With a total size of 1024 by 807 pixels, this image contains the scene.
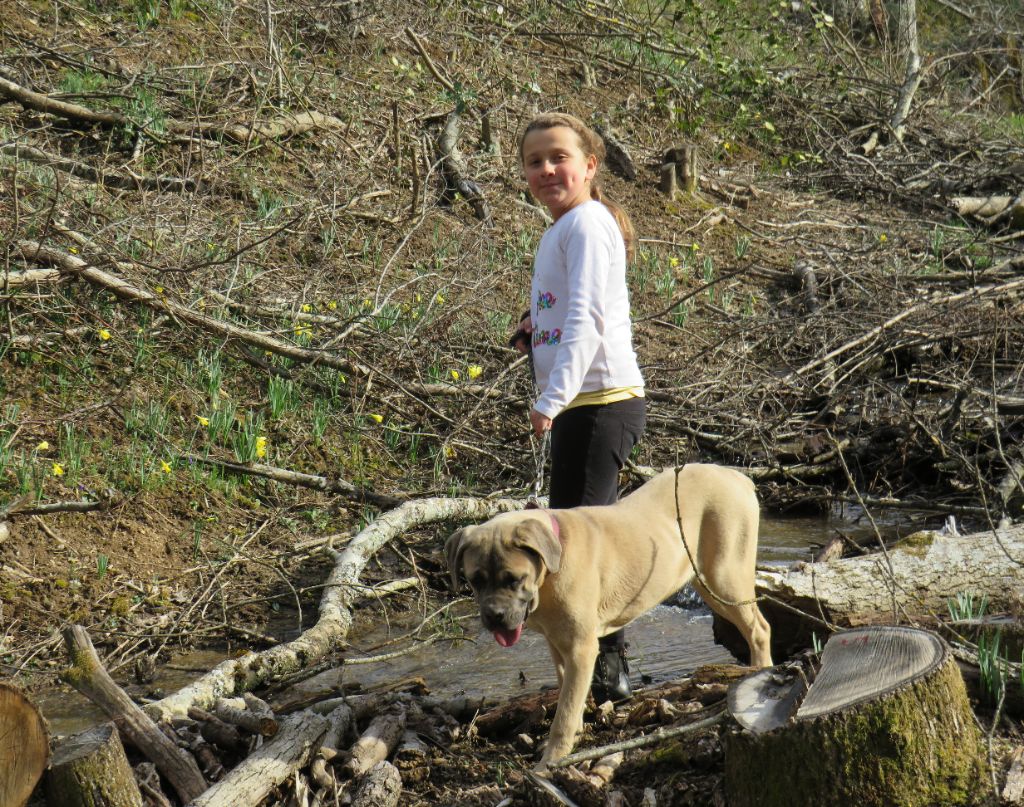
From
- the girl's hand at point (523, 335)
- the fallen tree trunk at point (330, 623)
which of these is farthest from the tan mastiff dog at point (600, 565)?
the fallen tree trunk at point (330, 623)

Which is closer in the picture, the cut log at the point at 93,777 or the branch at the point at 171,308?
the cut log at the point at 93,777

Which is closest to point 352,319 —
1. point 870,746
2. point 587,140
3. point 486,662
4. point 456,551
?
point 486,662

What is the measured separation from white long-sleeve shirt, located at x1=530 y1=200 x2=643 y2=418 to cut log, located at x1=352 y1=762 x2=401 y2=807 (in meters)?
1.39

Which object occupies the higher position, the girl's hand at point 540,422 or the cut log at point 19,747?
the girl's hand at point 540,422

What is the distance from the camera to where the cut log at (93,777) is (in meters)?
3.33

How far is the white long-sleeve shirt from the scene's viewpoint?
400 centimetres

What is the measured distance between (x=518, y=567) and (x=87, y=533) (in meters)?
3.55

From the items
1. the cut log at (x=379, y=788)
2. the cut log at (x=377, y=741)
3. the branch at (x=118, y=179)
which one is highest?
the branch at (x=118, y=179)

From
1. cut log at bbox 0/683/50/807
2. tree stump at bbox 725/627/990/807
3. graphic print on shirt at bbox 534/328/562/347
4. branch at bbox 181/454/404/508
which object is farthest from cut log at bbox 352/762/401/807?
branch at bbox 181/454/404/508

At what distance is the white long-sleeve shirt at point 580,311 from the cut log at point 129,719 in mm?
1772

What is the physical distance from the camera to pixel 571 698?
151 inches

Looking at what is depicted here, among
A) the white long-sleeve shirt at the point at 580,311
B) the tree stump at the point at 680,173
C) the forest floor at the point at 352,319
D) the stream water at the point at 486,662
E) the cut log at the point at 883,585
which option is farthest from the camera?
the tree stump at the point at 680,173

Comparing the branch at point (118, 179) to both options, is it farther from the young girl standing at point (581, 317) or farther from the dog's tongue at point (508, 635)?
the dog's tongue at point (508, 635)

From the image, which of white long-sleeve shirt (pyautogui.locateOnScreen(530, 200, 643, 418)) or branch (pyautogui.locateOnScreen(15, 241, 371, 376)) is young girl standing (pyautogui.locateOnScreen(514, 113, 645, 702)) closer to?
white long-sleeve shirt (pyautogui.locateOnScreen(530, 200, 643, 418))
